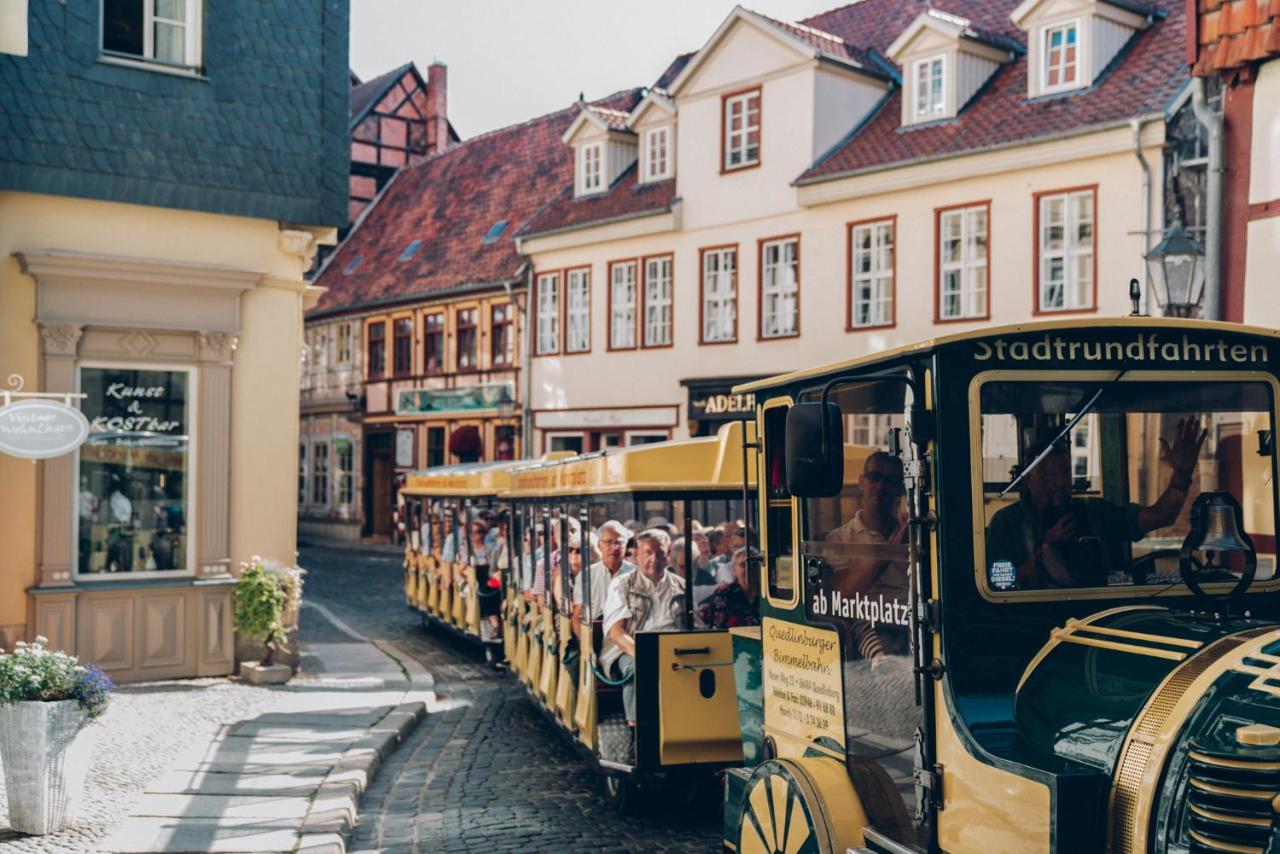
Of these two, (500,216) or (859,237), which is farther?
(500,216)

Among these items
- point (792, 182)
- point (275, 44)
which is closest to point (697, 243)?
point (792, 182)

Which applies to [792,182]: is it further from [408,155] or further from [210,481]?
[408,155]

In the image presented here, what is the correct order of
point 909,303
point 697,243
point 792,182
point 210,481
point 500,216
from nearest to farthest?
1. point 210,481
2. point 909,303
3. point 792,182
4. point 697,243
5. point 500,216

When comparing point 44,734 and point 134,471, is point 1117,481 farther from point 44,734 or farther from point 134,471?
point 134,471

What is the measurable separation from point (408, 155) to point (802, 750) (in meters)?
39.7

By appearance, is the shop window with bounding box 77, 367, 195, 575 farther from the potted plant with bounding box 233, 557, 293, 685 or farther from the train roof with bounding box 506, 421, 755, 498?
the train roof with bounding box 506, 421, 755, 498

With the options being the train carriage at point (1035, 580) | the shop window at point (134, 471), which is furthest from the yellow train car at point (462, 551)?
the train carriage at point (1035, 580)

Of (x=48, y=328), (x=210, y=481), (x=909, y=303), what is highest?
(x=909, y=303)

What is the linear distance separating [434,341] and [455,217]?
11.6 ft

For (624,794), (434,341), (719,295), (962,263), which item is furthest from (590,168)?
(624,794)

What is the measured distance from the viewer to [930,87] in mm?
23000

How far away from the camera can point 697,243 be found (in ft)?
87.9

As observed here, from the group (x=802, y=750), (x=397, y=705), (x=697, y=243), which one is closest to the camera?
(x=802, y=750)

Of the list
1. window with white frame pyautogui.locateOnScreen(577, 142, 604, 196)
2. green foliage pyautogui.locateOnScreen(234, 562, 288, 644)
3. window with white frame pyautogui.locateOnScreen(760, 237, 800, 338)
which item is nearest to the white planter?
green foliage pyautogui.locateOnScreen(234, 562, 288, 644)
